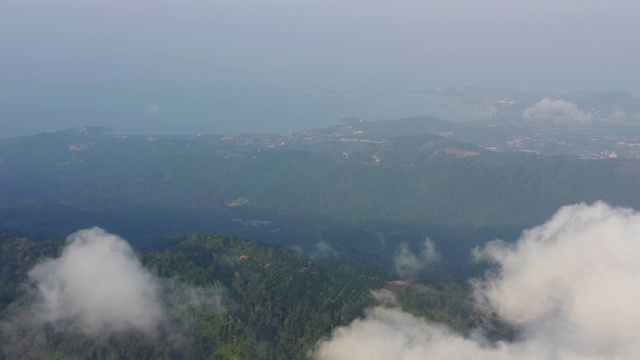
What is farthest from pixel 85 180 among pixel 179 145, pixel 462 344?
pixel 462 344

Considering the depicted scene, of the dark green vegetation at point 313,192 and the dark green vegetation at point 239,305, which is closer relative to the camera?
the dark green vegetation at point 239,305

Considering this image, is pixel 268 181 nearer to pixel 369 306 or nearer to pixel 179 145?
pixel 179 145

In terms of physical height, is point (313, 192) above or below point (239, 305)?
above

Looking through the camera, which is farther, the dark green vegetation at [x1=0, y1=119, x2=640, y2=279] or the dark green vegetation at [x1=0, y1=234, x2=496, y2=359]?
the dark green vegetation at [x1=0, y1=119, x2=640, y2=279]
